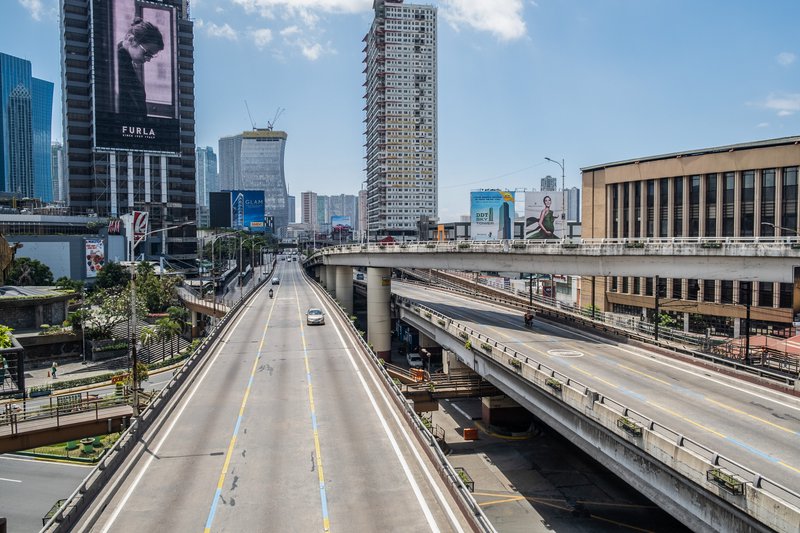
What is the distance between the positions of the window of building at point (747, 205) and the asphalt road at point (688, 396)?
91.3ft

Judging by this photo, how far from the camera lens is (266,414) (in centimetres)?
2523

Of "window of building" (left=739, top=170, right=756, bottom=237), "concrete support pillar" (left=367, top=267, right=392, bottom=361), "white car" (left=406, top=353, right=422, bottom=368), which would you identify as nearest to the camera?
"window of building" (left=739, top=170, right=756, bottom=237)

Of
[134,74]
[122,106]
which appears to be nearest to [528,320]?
[122,106]

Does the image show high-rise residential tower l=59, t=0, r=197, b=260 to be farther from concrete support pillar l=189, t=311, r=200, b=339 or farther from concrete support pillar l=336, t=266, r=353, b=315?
concrete support pillar l=336, t=266, r=353, b=315

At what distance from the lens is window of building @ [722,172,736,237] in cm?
6007

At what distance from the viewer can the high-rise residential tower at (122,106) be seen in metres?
134

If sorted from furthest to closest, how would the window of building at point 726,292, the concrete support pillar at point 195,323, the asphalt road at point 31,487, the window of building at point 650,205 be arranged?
1. the concrete support pillar at point 195,323
2. the window of building at point 650,205
3. the window of building at point 726,292
4. the asphalt road at point 31,487

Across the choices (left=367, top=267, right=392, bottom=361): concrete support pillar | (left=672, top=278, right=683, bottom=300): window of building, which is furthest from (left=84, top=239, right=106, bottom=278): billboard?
(left=672, top=278, right=683, bottom=300): window of building

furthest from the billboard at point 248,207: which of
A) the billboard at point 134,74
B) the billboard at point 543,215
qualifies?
the billboard at point 543,215

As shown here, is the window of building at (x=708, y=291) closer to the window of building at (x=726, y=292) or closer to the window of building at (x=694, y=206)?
the window of building at (x=726, y=292)

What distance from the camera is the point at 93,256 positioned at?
329ft

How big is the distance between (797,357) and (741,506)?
890 inches

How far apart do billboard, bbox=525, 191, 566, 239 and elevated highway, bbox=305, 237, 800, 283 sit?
32.2m

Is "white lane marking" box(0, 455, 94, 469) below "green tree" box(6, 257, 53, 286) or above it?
below
